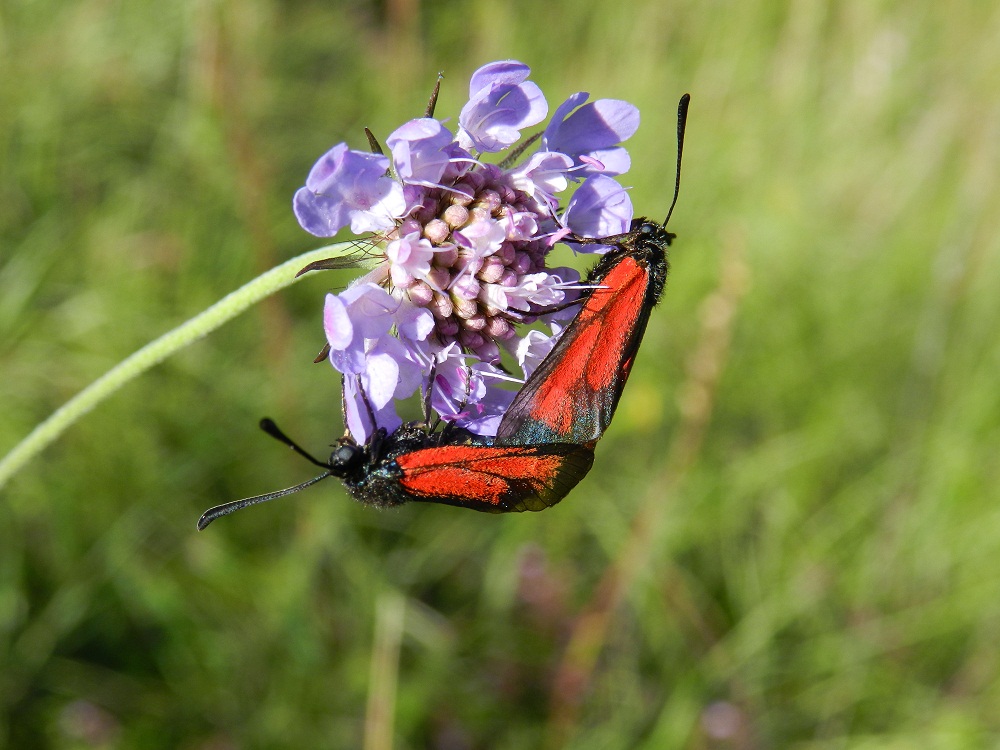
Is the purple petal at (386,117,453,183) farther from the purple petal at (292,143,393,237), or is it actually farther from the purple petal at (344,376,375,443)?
the purple petal at (344,376,375,443)

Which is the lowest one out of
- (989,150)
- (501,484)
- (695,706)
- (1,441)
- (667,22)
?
(501,484)

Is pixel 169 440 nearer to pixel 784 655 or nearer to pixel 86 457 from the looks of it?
pixel 86 457

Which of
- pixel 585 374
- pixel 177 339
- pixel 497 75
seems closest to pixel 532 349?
pixel 585 374

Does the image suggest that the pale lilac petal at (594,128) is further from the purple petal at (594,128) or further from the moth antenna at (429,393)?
the moth antenna at (429,393)

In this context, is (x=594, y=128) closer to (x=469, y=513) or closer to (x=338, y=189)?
(x=338, y=189)

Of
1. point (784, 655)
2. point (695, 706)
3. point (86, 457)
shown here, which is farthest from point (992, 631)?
point (86, 457)

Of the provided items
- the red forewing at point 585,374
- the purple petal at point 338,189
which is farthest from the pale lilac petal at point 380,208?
the red forewing at point 585,374
